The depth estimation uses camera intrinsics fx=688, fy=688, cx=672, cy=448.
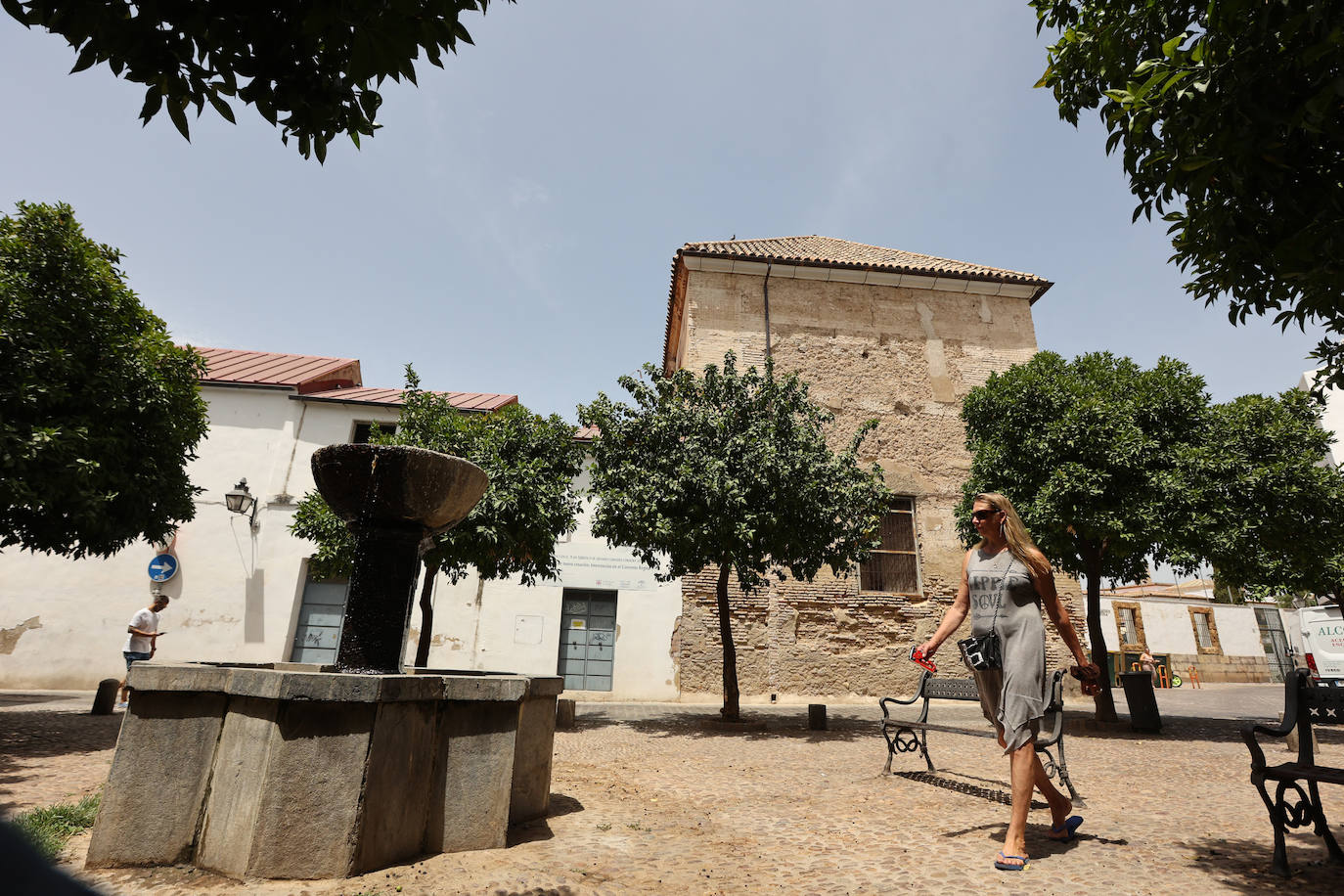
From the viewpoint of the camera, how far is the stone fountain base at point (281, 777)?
3.12 metres

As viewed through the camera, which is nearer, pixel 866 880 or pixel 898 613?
pixel 866 880

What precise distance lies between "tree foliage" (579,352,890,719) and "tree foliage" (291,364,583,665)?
664 mm

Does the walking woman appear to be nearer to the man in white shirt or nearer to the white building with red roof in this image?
the man in white shirt

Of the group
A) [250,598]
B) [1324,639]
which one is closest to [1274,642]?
[1324,639]

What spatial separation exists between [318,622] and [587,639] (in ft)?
Result: 18.4

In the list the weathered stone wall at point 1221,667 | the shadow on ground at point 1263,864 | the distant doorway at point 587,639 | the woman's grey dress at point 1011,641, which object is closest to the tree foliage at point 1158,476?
the shadow on ground at point 1263,864

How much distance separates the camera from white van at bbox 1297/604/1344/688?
1521 centimetres

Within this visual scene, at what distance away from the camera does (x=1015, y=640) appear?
371 cm

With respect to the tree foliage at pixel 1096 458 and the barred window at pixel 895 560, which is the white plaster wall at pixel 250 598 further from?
the tree foliage at pixel 1096 458

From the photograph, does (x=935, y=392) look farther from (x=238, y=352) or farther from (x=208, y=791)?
(x=238, y=352)

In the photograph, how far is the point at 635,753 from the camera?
7.35 metres

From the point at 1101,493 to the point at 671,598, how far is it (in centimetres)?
819

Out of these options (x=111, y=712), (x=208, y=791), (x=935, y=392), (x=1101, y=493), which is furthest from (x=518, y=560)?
(x=935, y=392)

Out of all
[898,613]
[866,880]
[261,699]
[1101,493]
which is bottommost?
[866,880]
